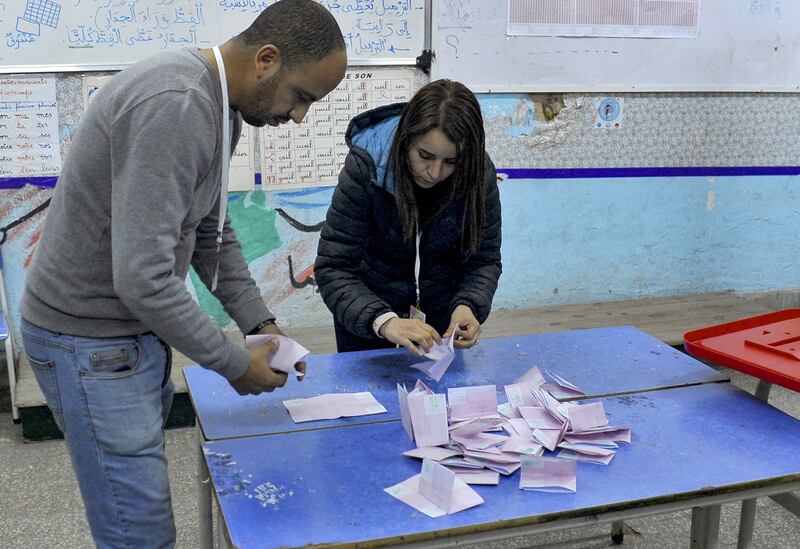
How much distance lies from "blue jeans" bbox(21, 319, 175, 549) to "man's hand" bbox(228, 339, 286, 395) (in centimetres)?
17

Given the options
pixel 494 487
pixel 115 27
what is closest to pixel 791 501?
pixel 494 487

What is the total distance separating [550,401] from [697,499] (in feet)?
1.27

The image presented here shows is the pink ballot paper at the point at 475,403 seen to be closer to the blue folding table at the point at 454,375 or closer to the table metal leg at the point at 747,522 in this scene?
the blue folding table at the point at 454,375

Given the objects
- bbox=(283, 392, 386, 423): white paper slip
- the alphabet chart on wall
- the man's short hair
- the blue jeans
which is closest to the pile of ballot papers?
bbox=(283, 392, 386, 423): white paper slip

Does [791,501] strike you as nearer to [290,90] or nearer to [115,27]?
[290,90]

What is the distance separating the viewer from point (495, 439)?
5.45ft

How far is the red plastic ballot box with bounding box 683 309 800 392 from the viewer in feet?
6.10

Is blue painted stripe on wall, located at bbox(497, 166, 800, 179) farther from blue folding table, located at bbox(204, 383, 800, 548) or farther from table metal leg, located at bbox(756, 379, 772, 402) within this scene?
blue folding table, located at bbox(204, 383, 800, 548)

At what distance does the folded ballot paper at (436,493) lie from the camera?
4.55 feet

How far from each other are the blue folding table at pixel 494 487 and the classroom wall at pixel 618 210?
222 centimetres

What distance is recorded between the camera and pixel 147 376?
1.55 m

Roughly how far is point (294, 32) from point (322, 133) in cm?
241

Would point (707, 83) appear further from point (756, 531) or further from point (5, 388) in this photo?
point (5, 388)

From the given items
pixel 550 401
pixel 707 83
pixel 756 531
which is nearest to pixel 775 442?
pixel 550 401
